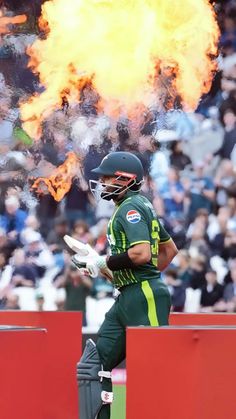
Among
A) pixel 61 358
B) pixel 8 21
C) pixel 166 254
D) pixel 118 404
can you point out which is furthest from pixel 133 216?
pixel 8 21

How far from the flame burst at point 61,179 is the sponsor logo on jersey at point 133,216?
5895 millimetres

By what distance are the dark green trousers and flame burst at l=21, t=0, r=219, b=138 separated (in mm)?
6180

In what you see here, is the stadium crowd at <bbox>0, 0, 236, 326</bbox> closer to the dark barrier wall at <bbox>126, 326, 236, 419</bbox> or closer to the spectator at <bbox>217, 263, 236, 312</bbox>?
the spectator at <bbox>217, 263, 236, 312</bbox>

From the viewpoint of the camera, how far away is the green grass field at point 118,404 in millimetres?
9569

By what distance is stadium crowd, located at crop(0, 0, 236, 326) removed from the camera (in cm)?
1295

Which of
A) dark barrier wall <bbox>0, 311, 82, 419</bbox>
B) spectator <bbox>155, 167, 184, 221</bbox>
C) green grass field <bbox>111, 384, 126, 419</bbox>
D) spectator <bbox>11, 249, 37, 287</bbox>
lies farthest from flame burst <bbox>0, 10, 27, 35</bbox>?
dark barrier wall <bbox>0, 311, 82, 419</bbox>

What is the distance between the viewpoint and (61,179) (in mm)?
13398

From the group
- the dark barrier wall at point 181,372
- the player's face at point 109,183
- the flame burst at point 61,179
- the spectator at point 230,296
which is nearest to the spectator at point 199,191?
the spectator at point 230,296

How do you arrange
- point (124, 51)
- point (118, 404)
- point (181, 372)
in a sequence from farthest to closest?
point (124, 51) < point (118, 404) < point (181, 372)

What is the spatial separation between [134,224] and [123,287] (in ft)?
1.56

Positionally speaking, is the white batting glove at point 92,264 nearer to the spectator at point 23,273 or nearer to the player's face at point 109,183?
the player's face at point 109,183

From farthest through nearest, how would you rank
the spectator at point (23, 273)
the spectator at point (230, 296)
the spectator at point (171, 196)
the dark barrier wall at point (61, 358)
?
the spectator at point (23, 273) → the spectator at point (171, 196) → the spectator at point (230, 296) → the dark barrier wall at point (61, 358)

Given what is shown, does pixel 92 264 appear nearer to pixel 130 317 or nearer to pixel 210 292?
pixel 130 317

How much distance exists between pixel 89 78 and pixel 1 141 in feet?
4.17
